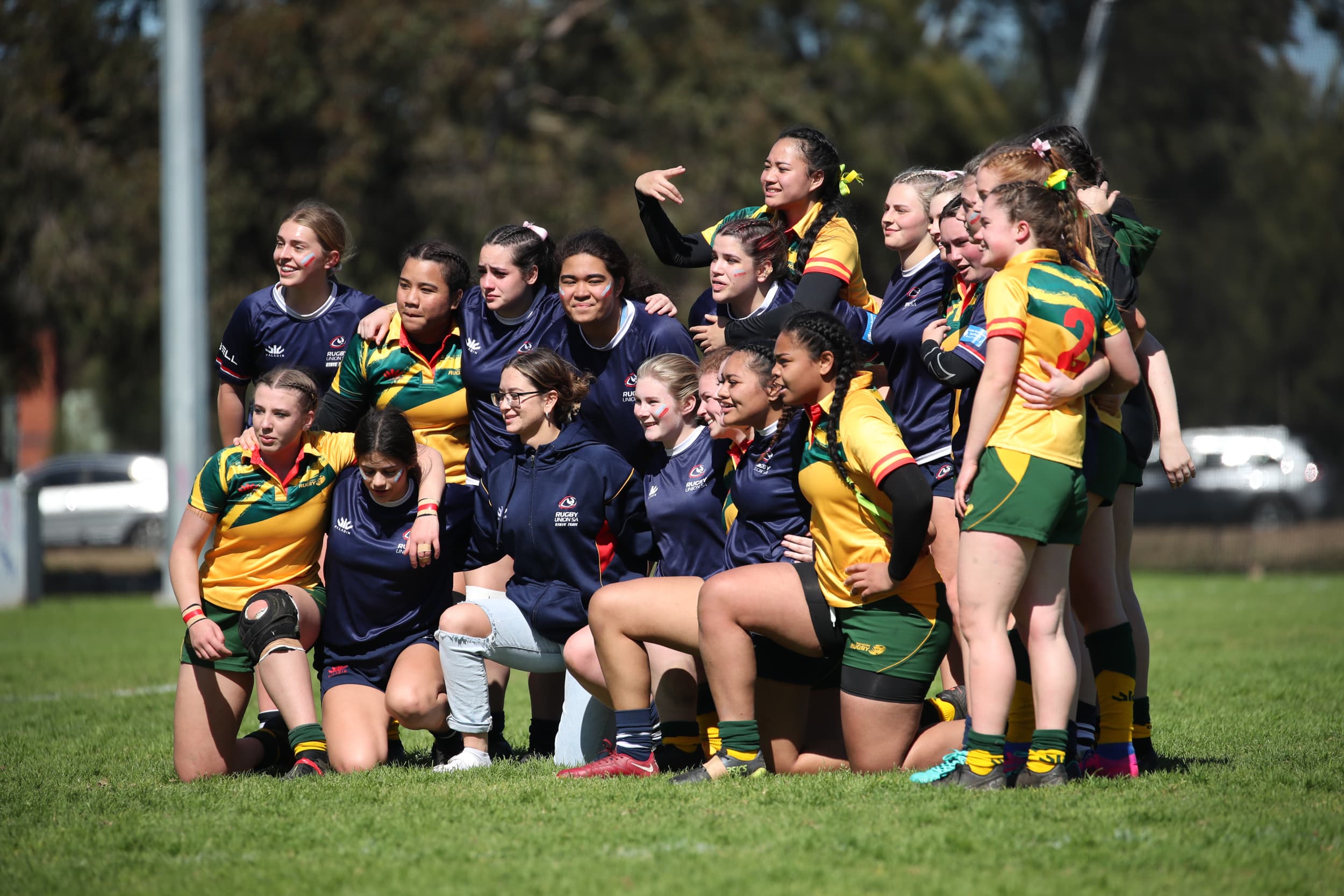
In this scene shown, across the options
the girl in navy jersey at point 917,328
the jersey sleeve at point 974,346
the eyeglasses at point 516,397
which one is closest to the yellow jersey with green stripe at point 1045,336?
the jersey sleeve at point 974,346

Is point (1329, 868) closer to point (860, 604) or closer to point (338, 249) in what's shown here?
point (860, 604)

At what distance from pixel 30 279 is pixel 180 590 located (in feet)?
47.1

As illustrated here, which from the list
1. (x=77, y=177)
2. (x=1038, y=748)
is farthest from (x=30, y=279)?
(x=1038, y=748)

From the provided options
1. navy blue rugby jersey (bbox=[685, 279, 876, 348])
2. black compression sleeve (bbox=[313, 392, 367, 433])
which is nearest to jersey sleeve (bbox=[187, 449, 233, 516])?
black compression sleeve (bbox=[313, 392, 367, 433])

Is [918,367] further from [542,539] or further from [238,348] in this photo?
[238,348]

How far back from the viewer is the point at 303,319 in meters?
5.81

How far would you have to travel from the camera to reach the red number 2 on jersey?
3938 millimetres

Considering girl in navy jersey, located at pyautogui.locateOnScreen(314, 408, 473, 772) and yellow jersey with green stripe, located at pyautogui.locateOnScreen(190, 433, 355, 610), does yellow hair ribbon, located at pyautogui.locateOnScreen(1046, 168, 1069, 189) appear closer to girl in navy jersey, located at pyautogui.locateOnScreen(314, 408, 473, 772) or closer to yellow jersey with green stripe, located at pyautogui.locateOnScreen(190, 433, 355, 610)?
girl in navy jersey, located at pyautogui.locateOnScreen(314, 408, 473, 772)

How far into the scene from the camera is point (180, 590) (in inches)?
200

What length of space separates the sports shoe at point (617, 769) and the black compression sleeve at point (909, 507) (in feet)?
3.95

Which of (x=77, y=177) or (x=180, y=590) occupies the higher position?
(x=77, y=177)

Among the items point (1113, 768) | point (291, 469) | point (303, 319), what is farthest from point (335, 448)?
point (1113, 768)

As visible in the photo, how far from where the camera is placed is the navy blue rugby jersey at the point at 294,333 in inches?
229

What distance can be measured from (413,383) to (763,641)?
6.23ft
